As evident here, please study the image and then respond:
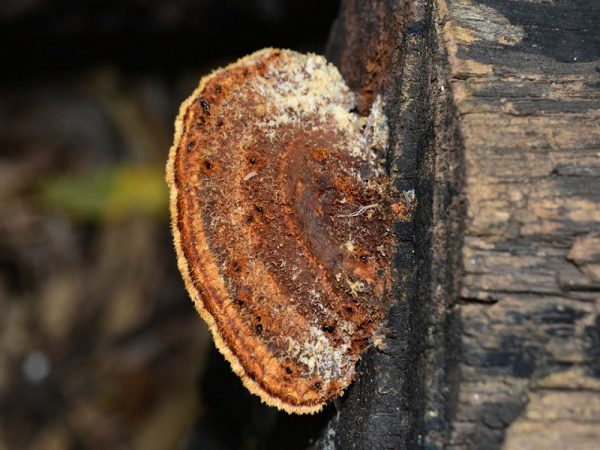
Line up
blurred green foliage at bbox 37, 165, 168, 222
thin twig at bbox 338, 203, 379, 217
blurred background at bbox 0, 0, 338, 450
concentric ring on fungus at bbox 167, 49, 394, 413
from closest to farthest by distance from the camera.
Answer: concentric ring on fungus at bbox 167, 49, 394, 413 < thin twig at bbox 338, 203, 379, 217 < blurred background at bbox 0, 0, 338, 450 < blurred green foliage at bbox 37, 165, 168, 222

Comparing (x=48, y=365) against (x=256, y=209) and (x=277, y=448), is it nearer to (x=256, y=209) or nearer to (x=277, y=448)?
(x=277, y=448)

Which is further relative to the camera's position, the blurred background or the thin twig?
the blurred background

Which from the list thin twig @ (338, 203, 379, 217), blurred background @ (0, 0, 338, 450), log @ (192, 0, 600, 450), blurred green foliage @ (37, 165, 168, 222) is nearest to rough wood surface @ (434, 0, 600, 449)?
log @ (192, 0, 600, 450)

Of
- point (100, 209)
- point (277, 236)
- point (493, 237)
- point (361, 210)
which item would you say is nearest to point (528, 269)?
point (493, 237)

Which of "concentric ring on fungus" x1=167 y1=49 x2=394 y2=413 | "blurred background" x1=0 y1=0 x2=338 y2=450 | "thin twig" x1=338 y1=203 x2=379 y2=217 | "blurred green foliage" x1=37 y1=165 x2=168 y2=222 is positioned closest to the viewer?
"concentric ring on fungus" x1=167 y1=49 x2=394 y2=413

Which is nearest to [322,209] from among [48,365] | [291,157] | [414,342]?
[291,157]

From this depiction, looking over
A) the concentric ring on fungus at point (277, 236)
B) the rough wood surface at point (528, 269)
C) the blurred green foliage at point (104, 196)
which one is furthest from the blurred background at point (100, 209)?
the rough wood surface at point (528, 269)

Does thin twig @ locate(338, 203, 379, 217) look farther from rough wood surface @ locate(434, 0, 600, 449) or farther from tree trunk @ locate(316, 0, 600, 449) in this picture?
rough wood surface @ locate(434, 0, 600, 449)
